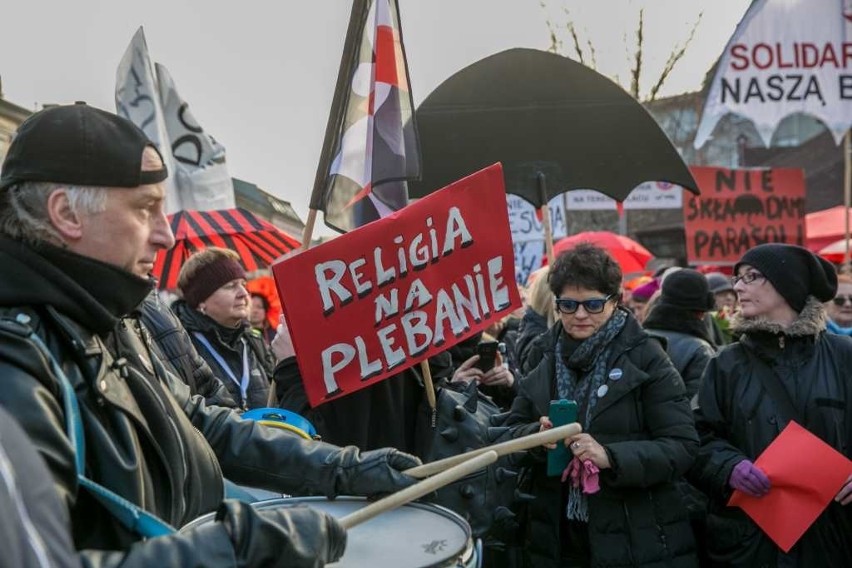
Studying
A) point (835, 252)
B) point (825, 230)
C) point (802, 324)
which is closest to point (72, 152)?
point (802, 324)

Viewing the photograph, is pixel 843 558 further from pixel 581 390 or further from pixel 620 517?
pixel 581 390

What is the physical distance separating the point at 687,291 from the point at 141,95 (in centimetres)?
488

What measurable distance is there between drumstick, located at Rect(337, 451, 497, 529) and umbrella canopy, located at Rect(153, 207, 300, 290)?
208 inches

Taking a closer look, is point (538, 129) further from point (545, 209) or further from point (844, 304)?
point (844, 304)

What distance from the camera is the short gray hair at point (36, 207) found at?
165 centimetres

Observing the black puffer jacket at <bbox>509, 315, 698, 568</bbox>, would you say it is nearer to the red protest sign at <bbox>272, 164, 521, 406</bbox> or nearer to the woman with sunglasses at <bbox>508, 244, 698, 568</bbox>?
the woman with sunglasses at <bbox>508, 244, 698, 568</bbox>

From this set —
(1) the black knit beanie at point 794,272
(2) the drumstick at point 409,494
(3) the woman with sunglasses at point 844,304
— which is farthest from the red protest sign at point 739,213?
(2) the drumstick at point 409,494

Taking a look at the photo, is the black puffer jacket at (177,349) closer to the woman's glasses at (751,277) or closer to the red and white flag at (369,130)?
the red and white flag at (369,130)

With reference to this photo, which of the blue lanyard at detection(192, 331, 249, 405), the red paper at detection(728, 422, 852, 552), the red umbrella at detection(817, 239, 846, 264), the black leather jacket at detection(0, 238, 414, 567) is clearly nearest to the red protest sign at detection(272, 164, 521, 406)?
the black leather jacket at detection(0, 238, 414, 567)

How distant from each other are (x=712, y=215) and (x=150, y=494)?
8.80 meters

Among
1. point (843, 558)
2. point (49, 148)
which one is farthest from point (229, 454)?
point (843, 558)

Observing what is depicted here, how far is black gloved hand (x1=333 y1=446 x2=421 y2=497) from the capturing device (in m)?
2.08

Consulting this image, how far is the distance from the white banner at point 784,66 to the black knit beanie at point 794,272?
4.17 metres

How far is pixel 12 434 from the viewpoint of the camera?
106 cm
